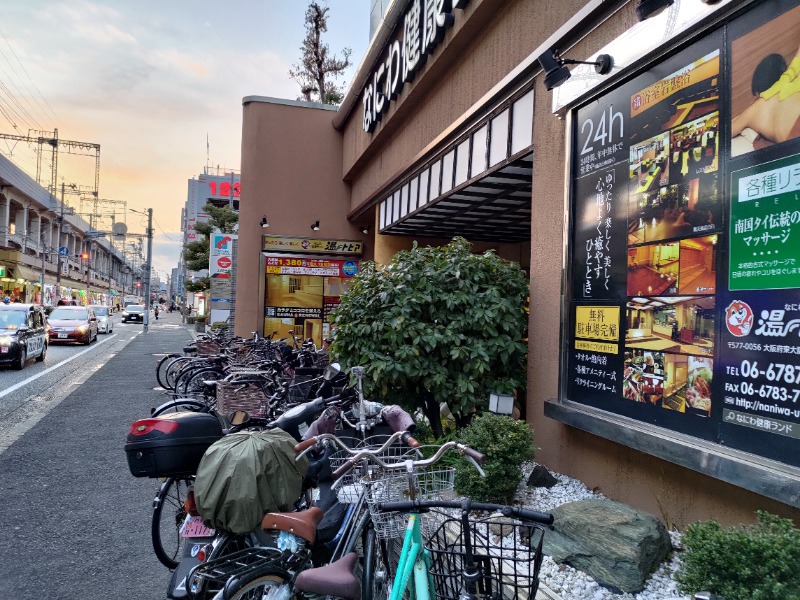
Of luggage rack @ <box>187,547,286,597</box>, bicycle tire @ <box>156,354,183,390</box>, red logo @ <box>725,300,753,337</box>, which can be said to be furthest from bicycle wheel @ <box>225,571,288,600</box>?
bicycle tire @ <box>156,354,183,390</box>

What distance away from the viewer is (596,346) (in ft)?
15.8

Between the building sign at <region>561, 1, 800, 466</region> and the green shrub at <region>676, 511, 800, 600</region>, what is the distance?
2.62 feet

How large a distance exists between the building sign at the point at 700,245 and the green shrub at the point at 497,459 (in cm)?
81

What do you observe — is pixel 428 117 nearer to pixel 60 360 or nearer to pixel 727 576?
pixel 727 576

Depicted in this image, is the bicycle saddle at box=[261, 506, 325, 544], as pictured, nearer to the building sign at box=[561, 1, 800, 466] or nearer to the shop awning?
the building sign at box=[561, 1, 800, 466]

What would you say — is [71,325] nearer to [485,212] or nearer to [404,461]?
[485,212]

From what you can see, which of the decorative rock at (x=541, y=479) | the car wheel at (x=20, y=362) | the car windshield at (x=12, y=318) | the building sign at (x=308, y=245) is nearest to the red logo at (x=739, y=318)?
the decorative rock at (x=541, y=479)

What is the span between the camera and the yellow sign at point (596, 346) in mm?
4594

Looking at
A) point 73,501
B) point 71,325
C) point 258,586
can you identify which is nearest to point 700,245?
point 258,586

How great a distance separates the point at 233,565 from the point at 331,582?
0.89 metres

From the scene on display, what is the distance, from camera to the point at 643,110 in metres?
4.38

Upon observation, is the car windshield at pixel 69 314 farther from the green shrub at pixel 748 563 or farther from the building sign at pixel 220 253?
the green shrub at pixel 748 563

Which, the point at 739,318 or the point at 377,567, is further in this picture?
the point at 739,318

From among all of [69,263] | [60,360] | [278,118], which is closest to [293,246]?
[278,118]
